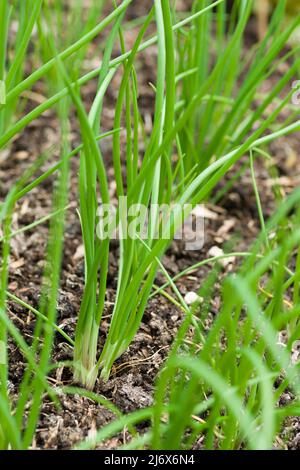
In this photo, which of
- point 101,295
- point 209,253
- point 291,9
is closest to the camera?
point 101,295

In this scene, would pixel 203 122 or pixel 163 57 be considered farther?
pixel 203 122

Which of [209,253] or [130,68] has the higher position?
[130,68]

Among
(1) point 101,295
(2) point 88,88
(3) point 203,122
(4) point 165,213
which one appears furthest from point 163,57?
(2) point 88,88

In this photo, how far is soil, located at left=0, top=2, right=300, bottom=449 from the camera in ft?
3.83

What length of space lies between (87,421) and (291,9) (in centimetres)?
185

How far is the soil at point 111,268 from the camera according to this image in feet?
3.83

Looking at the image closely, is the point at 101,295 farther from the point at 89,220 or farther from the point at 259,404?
the point at 259,404

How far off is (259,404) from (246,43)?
1710 millimetres

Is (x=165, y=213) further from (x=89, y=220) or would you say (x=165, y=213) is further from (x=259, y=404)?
(x=259, y=404)

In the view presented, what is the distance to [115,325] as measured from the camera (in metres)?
1.20

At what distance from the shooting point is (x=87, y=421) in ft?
3.76

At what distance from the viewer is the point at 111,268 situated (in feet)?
5.20
